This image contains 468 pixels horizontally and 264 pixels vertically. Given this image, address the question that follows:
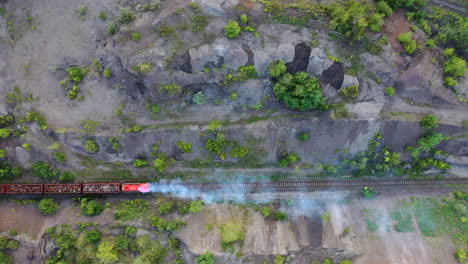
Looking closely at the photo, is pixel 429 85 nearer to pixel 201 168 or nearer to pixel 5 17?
pixel 201 168

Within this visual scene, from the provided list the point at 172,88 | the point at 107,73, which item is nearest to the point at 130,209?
the point at 172,88

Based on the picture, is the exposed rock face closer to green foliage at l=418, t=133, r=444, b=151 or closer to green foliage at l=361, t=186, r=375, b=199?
green foliage at l=418, t=133, r=444, b=151

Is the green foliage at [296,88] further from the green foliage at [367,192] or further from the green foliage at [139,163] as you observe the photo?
the green foliage at [139,163]

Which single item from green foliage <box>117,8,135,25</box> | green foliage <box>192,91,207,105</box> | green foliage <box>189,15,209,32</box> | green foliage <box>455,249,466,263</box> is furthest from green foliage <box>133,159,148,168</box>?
green foliage <box>455,249,466,263</box>

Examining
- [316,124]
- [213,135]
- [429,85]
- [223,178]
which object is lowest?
[223,178]

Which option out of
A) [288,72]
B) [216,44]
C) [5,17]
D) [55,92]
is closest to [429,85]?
[288,72]
